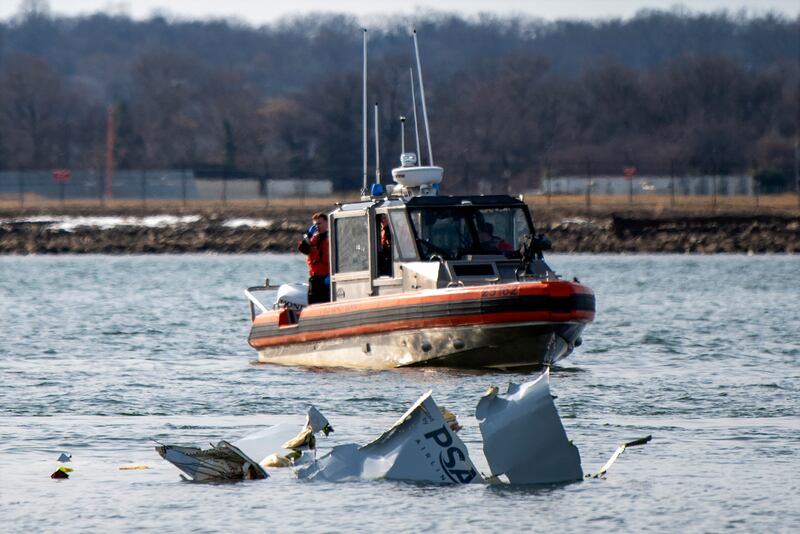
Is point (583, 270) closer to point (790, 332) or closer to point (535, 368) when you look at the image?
point (790, 332)

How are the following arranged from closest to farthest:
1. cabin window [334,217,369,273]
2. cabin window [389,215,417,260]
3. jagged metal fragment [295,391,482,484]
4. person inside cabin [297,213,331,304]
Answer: jagged metal fragment [295,391,482,484] < cabin window [389,215,417,260] < cabin window [334,217,369,273] < person inside cabin [297,213,331,304]

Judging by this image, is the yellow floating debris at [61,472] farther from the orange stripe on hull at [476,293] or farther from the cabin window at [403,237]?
the cabin window at [403,237]

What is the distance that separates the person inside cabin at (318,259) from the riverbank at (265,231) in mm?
40068

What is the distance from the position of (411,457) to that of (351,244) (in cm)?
853

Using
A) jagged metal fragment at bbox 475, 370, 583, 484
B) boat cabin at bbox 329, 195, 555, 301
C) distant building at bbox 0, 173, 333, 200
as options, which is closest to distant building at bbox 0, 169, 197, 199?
distant building at bbox 0, 173, 333, 200

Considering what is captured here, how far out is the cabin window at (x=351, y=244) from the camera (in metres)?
21.7

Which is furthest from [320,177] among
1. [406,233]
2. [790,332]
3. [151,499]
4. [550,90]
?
[151,499]

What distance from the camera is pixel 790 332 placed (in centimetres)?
2812

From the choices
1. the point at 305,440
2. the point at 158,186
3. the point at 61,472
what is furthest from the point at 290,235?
the point at 61,472

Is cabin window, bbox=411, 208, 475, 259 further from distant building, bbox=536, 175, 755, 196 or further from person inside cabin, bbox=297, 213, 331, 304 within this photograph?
distant building, bbox=536, 175, 755, 196

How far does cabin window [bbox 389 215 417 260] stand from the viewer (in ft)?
69.5

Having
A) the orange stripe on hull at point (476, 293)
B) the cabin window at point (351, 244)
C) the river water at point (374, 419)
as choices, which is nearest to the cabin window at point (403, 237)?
the cabin window at point (351, 244)

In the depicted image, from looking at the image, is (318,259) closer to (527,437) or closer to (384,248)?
(384,248)

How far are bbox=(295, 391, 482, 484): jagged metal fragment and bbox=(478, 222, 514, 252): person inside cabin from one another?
785cm
